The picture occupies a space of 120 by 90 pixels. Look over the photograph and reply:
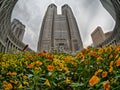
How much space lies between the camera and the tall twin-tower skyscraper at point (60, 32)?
90938 millimetres

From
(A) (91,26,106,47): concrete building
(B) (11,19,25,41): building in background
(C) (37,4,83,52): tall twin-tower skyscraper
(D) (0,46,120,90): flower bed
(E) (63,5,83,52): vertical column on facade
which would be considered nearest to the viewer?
(D) (0,46,120,90): flower bed

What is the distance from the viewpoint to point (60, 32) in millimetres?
96375

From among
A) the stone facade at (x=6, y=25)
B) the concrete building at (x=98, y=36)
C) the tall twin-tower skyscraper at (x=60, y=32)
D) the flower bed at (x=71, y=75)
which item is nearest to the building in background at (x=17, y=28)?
the tall twin-tower skyscraper at (x=60, y=32)

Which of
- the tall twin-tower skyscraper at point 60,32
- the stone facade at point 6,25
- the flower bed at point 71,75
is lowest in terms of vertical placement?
the flower bed at point 71,75

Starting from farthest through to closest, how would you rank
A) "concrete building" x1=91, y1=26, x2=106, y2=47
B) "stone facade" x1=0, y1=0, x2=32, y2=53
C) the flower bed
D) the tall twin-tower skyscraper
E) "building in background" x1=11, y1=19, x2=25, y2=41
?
"concrete building" x1=91, y1=26, x2=106, y2=47 < "building in background" x1=11, y1=19, x2=25, y2=41 < the tall twin-tower skyscraper < "stone facade" x1=0, y1=0, x2=32, y2=53 < the flower bed

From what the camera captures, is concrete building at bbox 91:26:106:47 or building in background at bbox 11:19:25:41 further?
concrete building at bbox 91:26:106:47

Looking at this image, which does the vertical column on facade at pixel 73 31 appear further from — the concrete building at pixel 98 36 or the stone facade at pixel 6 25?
the stone facade at pixel 6 25

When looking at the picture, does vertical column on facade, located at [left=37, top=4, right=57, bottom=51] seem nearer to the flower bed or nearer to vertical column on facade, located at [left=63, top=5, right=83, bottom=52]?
vertical column on facade, located at [left=63, top=5, right=83, bottom=52]

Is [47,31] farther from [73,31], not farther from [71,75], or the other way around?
[71,75]

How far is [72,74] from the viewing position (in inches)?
89.5

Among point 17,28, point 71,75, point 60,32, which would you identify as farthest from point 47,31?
point 71,75

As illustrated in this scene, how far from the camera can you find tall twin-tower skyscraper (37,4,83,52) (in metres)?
90.9

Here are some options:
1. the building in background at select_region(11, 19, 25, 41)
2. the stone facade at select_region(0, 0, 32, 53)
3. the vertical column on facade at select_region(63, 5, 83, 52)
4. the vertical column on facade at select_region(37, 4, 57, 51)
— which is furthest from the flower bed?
the building in background at select_region(11, 19, 25, 41)

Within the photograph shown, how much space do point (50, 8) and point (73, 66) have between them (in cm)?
10964
